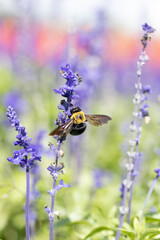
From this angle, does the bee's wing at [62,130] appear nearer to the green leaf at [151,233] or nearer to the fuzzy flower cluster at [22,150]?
the fuzzy flower cluster at [22,150]

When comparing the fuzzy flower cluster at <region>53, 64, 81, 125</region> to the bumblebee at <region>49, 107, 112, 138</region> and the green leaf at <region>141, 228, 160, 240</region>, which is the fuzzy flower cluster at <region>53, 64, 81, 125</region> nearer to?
the bumblebee at <region>49, 107, 112, 138</region>

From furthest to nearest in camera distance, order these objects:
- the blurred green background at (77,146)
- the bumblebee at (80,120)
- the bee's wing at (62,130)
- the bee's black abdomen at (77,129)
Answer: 1. the blurred green background at (77,146)
2. the bee's black abdomen at (77,129)
3. the bumblebee at (80,120)
4. the bee's wing at (62,130)

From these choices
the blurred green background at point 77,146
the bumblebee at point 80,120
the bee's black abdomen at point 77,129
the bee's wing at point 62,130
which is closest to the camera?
the bee's wing at point 62,130

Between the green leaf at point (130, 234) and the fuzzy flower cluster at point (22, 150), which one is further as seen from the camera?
the green leaf at point (130, 234)

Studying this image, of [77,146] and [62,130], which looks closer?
[62,130]

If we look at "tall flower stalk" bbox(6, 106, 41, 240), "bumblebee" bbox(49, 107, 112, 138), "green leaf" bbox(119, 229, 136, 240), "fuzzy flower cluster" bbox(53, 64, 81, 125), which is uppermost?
"fuzzy flower cluster" bbox(53, 64, 81, 125)

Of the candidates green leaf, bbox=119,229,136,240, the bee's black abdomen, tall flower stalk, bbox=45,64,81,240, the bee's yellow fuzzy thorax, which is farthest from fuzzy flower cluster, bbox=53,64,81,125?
green leaf, bbox=119,229,136,240

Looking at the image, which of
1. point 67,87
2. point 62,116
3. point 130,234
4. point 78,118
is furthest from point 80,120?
point 130,234

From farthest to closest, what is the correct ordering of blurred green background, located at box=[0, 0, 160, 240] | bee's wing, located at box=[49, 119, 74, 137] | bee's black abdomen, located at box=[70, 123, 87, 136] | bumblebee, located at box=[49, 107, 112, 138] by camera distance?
1. blurred green background, located at box=[0, 0, 160, 240]
2. bee's black abdomen, located at box=[70, 123, 87, 136]
3. bumblebee, located at box=[49, 107, 112, 138]
4. bee's wing, located at box=[49, 119, 74, 137]

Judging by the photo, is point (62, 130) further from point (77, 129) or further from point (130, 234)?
point (130, 234)

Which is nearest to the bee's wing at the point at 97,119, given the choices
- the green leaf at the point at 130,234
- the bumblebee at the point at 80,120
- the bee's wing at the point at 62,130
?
the bumblebee at the point at 80,120

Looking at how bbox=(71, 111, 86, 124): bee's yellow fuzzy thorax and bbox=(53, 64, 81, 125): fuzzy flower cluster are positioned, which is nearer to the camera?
bbox=(53, 64, 81, 125): fuzzy flower cluster

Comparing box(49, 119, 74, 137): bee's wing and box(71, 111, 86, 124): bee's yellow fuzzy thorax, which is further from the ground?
box(71, 111, 86, 124): bee's yellow fuzzy thorax
